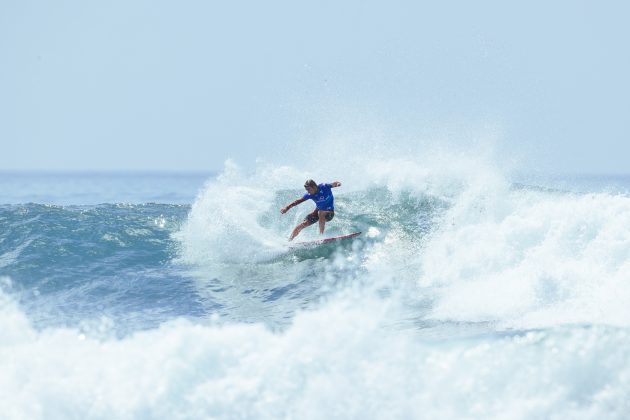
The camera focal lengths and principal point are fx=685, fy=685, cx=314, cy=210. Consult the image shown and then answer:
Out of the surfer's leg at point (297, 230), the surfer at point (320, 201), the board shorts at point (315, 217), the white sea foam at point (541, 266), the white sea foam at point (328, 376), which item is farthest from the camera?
the board shorts at point (315, 217)

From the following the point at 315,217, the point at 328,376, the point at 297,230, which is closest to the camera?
the point at 328,376

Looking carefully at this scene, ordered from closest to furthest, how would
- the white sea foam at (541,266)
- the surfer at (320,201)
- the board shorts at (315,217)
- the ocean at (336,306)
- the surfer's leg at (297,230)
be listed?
1. the ocean at (336,306)
2. the white sea foam at (541,266)
3. the surfer's leg at (297,230)
4. the surfer at (320,201)
5. the board shorts at (315,217)

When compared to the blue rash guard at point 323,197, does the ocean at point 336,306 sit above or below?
below

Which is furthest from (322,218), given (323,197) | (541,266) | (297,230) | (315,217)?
(541,266)

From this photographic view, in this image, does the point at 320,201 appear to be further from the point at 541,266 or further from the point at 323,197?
the point at 541,266

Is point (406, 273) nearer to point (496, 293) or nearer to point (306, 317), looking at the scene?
point (496, 293)

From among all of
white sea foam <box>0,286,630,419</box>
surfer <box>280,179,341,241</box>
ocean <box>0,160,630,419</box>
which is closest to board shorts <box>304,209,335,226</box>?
surfer <box>280,179,341,241</box>

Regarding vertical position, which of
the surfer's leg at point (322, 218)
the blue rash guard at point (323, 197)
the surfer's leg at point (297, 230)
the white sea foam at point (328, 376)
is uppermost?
the blue rash guard at point (323, 197)

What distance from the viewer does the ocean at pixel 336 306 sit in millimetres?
6176

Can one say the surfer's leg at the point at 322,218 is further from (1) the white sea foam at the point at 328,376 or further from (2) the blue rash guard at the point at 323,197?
(1) the white sea foam at the point at 328,376

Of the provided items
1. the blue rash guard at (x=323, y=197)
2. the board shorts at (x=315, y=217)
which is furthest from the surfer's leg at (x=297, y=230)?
the blue rash guard at (x=323, y=197)

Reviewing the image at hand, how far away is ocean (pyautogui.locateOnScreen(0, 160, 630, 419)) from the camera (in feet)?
20.3

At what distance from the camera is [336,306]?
7.41 metres

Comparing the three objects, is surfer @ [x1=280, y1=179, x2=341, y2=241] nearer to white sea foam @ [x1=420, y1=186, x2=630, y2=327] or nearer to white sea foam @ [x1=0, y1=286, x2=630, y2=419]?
white sea foam @ [x1=420, y1=186, x2=630, y2=327]
